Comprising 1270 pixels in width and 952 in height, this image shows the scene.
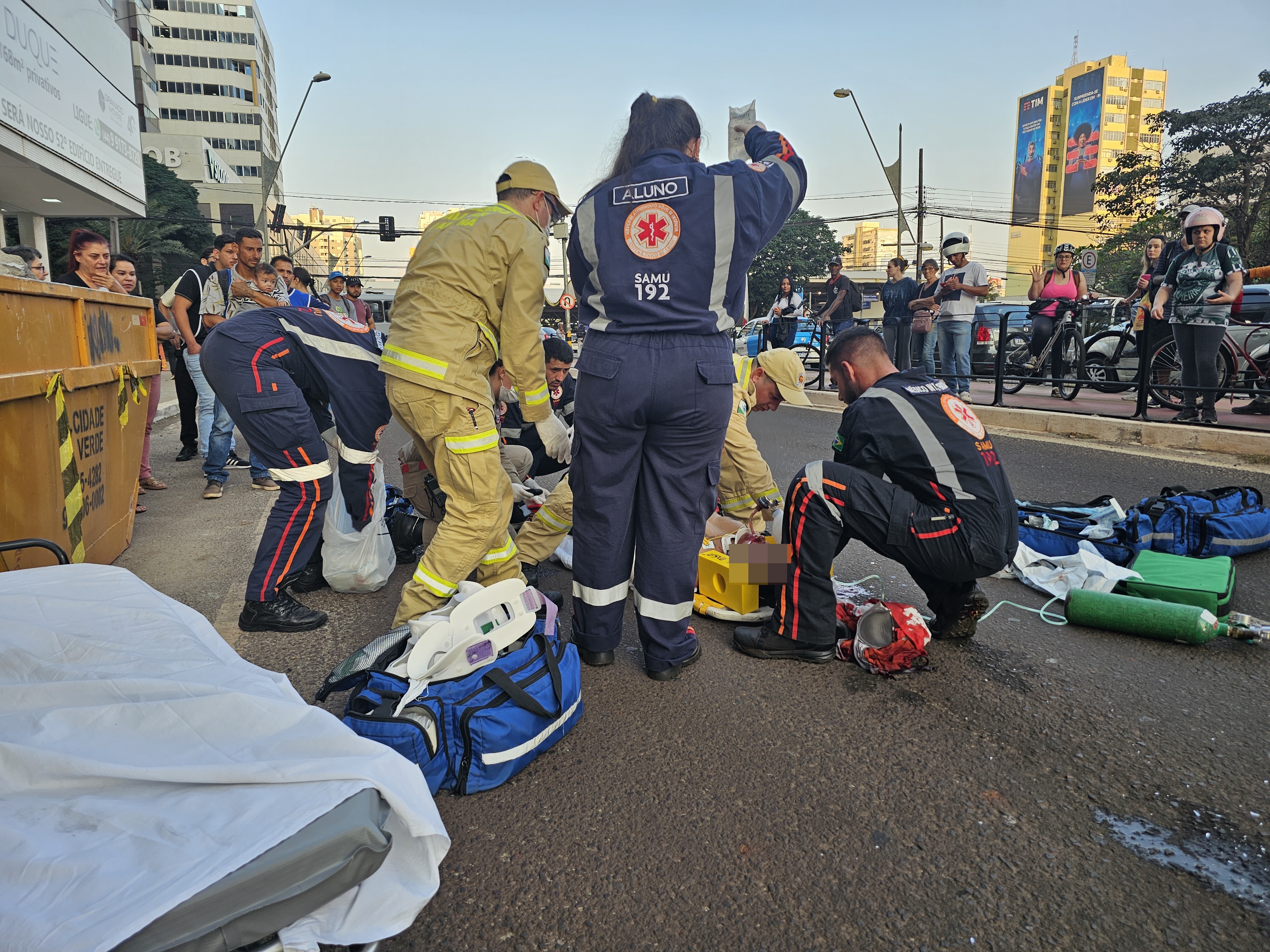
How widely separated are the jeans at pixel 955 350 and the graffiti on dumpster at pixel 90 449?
8983 mm

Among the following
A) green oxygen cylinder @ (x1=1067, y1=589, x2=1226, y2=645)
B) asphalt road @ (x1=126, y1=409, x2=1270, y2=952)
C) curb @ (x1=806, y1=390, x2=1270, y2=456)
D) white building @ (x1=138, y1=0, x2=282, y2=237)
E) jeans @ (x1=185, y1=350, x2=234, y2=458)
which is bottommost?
asphalt road @ (x1=126, y1=409, x2=1270, y2=952)

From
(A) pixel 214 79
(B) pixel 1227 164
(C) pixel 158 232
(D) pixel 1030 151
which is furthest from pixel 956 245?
(D) pixel 1030 151

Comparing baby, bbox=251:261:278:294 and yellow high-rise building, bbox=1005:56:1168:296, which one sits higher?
yellow high-rise building, bbox=1005:56:1168:296

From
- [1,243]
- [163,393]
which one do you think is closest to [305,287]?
[163,393]

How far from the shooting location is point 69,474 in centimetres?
358

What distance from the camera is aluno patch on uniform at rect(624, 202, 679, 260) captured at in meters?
2.73

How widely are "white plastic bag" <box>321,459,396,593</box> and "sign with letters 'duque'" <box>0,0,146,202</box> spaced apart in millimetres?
12406

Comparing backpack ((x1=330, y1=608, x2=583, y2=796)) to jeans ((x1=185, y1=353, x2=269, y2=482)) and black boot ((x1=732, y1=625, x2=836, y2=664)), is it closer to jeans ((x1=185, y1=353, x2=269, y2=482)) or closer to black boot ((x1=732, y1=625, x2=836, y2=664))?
black boot ((x1=732, y1=625, x2=836, y2=664))

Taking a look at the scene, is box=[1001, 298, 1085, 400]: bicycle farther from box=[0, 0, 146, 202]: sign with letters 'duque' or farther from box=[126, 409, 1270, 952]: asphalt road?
box=[0, 0, 146, 202]: sign with letters 'duque'

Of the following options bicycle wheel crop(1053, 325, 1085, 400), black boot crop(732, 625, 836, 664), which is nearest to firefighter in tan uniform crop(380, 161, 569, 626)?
black boot crop(732, 625, 836, 664)

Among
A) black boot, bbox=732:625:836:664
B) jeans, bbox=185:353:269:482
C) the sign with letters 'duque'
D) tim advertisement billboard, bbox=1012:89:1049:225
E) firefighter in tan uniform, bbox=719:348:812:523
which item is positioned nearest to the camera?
black boot, bbox=732:625:836:664

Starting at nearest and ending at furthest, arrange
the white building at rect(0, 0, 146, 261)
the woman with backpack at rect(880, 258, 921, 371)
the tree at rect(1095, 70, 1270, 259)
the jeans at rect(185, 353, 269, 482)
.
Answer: the jeans at rect(185, 353, 269, 482), the woman with backpack at rect(880, 258, 921, 371), the white building at rect(0, 0, 146, 261), the tree at rect(1095, 70, 1270, 259)

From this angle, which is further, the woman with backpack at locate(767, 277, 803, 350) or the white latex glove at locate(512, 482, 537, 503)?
the woman with backpack at locate(767, 277, 803, 350)

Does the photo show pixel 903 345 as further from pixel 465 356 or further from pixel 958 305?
pixel 465 356
